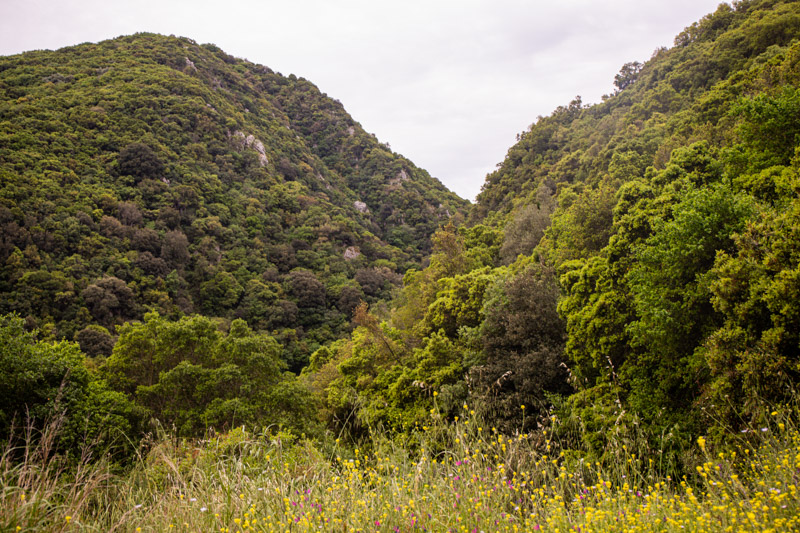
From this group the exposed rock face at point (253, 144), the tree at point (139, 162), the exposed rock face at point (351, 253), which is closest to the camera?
the tree at point (139, 162)

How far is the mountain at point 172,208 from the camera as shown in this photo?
108 ft

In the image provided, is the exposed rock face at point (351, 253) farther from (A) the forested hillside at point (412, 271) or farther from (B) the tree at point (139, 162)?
(B) the tree at point (139, 162)

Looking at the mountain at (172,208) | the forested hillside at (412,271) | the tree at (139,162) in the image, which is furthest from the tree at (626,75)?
the tree at (139,162)

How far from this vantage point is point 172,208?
47438mm

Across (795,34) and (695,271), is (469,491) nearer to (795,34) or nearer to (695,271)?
(695,271)

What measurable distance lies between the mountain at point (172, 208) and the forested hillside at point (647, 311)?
71.8ft

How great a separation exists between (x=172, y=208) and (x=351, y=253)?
958 inches

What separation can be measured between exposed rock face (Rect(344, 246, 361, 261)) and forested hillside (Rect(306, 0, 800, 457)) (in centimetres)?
3320

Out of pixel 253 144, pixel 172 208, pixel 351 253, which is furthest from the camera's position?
pixel 253 144

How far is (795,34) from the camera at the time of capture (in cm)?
2348

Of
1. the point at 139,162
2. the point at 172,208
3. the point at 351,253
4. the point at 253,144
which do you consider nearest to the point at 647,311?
the point at 172,208

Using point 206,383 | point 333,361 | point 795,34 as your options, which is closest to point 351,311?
point 333,361

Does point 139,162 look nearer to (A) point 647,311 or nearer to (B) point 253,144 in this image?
(B) point 253,144

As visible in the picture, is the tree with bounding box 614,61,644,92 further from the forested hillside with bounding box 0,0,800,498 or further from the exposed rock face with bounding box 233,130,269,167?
the exposed rock face with bounding box 233,130,269,167
